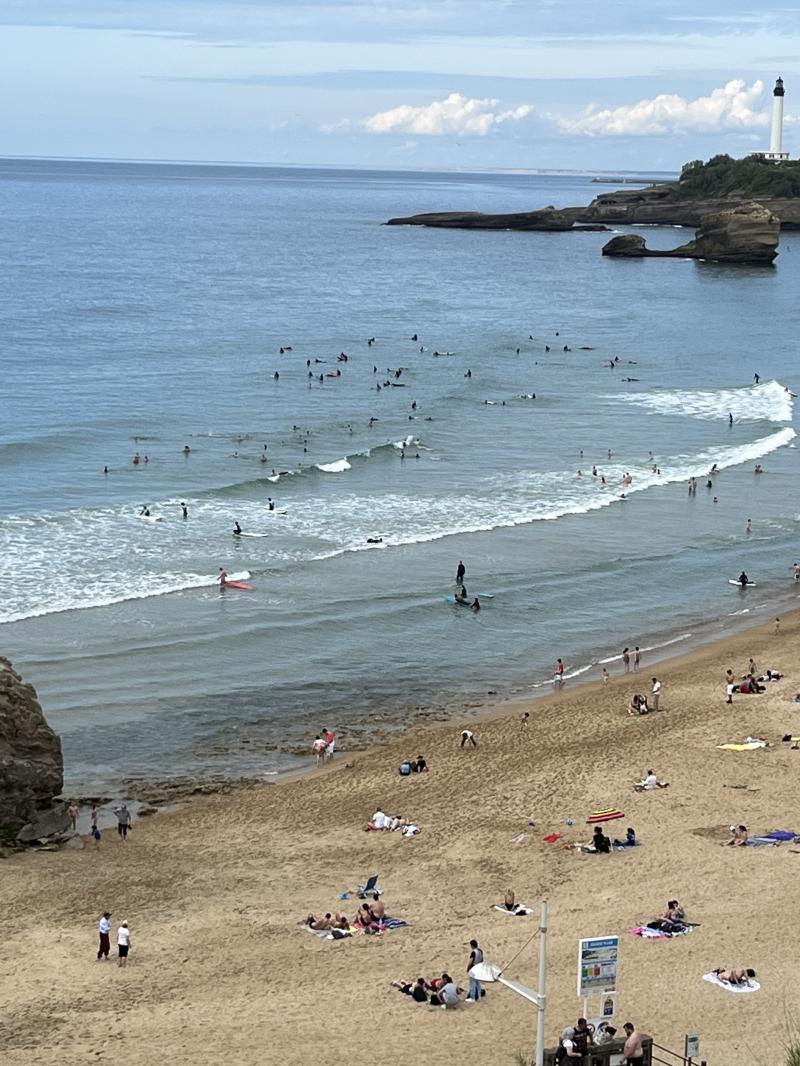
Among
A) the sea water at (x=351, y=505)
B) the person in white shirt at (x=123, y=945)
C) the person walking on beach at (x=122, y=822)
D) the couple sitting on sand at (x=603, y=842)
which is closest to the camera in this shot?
the person in white shirt at (x=123, y=945)

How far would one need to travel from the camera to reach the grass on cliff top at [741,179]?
186125 millimetres

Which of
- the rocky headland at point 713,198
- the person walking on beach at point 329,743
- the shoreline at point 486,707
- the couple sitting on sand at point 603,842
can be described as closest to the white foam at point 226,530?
the shoreline at point 486,707

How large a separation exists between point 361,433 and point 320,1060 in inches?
1868

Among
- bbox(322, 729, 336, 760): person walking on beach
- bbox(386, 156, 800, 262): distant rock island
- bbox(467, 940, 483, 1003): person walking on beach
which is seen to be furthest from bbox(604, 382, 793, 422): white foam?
bbox(386, 156, 800, 262): distant rock island

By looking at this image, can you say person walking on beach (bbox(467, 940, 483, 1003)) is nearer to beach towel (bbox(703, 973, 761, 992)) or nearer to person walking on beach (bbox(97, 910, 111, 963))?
beach towel (bbox(703, 973, 761, 992))

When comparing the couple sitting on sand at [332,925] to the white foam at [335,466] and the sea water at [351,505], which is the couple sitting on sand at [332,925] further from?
the white foam at [335,466]

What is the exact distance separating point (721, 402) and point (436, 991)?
5836 centimetres

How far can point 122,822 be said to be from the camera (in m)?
28.8

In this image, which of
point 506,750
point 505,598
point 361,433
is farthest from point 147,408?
point 506,750

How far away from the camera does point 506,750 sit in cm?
3341

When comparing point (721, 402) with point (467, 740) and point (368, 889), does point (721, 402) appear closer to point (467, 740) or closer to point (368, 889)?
point (467, 740)

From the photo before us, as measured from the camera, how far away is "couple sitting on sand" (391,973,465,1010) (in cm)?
2172

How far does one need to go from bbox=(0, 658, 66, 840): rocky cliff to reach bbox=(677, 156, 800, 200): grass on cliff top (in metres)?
169

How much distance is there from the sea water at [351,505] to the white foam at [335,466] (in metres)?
0.18
